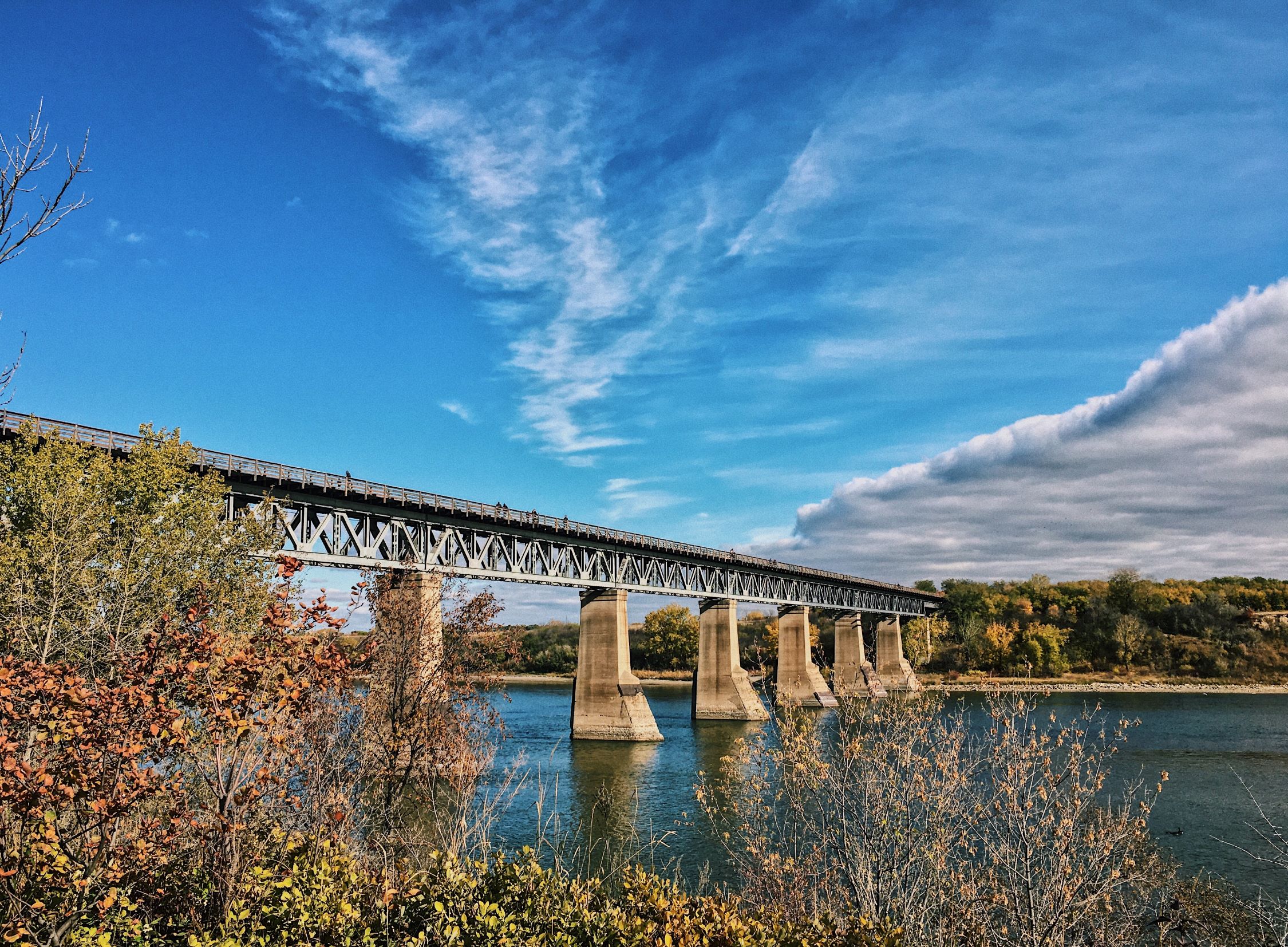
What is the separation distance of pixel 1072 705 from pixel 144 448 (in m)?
83.9

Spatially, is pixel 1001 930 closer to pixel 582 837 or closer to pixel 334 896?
pixel 334 896

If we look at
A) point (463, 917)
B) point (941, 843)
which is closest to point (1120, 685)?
point (941, 843)

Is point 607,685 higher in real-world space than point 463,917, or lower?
lower

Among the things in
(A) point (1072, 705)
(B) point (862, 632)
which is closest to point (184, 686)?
(A) point (1072, 705)

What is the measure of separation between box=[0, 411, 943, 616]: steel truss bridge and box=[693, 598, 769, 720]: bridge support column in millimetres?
3397

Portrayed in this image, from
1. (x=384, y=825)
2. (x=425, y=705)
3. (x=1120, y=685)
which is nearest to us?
(x=425, y=705)

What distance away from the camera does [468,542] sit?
55.6 meters

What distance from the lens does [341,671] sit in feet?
32.1

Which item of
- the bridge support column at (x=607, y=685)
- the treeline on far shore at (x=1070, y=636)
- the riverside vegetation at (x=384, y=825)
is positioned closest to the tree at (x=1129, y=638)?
the treeline on far shore at (x=1070, y=636)

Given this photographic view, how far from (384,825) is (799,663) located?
71.7 meters

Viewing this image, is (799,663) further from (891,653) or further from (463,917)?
(463,917)

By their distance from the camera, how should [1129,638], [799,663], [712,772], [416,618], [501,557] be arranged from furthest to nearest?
1. [1129,638]
2. [799,663]
3. [501,557]
4. [712,772]
5. [416,618]

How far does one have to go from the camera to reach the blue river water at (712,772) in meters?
27.0

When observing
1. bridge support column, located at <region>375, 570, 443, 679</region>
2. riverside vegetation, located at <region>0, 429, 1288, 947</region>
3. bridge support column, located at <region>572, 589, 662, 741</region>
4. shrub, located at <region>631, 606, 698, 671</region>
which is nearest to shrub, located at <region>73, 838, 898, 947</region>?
riverside vegetation, located at <region>0, 429, 1288, 947</region>
